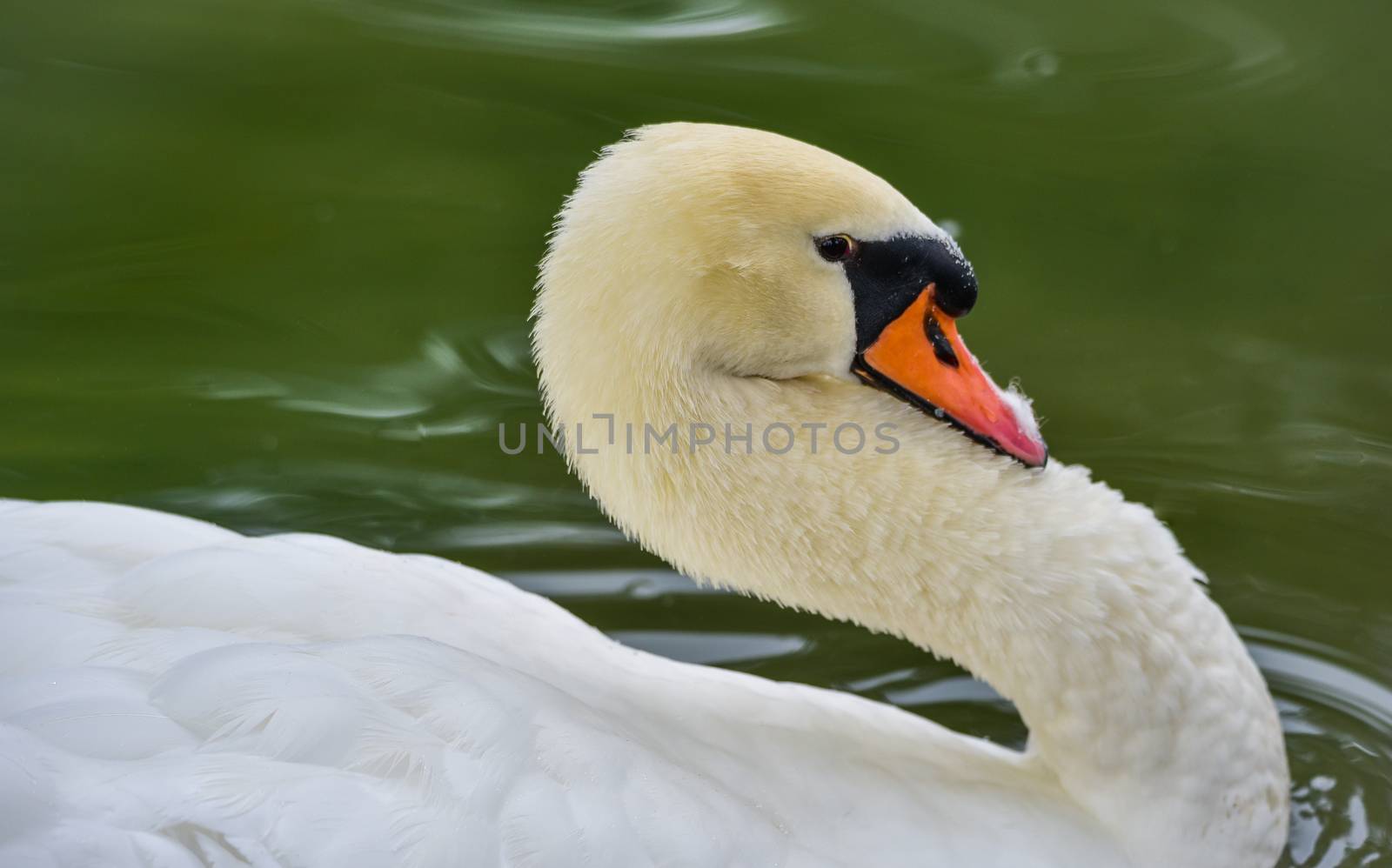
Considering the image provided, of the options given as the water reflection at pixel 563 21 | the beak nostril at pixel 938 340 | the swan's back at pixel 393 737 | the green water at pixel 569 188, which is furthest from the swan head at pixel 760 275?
the water reflection at pixel 563 21

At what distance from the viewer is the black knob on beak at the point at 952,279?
282 cm

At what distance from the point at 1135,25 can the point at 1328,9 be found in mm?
651

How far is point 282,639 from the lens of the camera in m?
2.77

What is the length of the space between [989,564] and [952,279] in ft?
1.59

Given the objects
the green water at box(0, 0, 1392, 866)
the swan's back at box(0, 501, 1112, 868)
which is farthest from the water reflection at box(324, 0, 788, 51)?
the swan's back at box(0, 501, 1112, 868)

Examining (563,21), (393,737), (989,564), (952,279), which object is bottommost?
(393,737)

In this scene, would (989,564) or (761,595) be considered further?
(761,595)

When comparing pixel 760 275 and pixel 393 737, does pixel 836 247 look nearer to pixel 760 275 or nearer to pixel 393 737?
pixel 760 275

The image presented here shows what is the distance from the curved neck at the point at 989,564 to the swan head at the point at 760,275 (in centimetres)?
6

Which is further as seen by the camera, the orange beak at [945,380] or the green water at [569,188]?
the green water at [569,188]

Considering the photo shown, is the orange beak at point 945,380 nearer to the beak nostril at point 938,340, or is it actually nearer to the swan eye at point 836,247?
the beak nostril at point 938,340

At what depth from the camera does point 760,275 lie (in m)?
2.76

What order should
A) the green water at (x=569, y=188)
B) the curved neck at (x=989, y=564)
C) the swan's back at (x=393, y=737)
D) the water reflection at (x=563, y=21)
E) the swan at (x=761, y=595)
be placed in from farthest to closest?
1. the water reflection at (x=563, y=21)
2. the green water at (x=569, y=188)
3. the curved neck at (x=989, y=564)
4. the swan at (x=761, y=595)
5. the swan's back at (x=393, y=737)

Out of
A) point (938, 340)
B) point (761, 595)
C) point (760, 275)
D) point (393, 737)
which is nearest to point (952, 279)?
point (938, 340)
